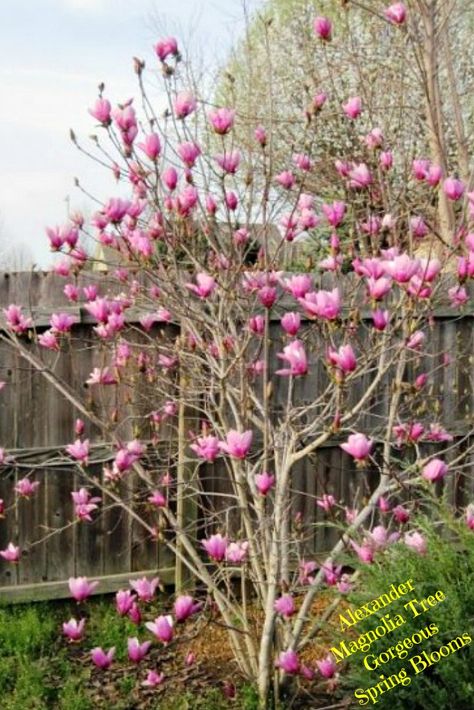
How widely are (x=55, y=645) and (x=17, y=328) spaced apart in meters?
1.57

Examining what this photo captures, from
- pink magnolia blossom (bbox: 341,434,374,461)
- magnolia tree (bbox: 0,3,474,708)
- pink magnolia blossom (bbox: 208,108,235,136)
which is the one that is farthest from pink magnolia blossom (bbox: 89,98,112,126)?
pink magnolia blossom (bbox: 341,434,374,461)

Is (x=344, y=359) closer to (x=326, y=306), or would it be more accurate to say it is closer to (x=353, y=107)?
(x=326, y=306)

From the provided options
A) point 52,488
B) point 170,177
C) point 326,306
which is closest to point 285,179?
point 170,177

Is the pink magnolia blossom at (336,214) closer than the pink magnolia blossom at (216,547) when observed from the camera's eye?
No

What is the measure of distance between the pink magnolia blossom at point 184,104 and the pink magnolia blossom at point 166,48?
0.56 feet

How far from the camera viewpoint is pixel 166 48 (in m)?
2.89

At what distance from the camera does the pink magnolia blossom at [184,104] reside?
2799mm

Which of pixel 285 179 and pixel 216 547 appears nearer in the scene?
pixel 216 547

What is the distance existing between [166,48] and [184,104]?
0.77 ft

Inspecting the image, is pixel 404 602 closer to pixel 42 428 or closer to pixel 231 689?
pixel 231 689

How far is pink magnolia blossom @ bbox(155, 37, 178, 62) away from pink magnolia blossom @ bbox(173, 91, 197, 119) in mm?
170

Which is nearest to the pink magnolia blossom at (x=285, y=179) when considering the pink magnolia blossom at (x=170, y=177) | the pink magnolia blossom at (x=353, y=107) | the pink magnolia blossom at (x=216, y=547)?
the pink magnolia blossom at (x=353, y=107)

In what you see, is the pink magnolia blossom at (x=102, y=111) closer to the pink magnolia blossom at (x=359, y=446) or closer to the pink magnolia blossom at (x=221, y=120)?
the pink magnolia blossom at (x=221, y=120)

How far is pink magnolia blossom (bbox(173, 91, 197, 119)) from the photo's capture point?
2.80 meters
